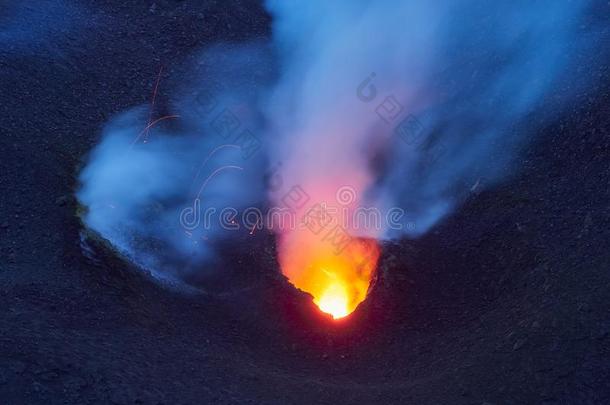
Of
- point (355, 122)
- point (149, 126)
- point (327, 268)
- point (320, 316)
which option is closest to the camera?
point (320, 316)

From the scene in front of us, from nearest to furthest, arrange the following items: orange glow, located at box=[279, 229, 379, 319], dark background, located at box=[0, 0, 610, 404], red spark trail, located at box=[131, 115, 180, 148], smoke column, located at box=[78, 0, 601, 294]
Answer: dark background, located at box=[0, 0, 610, 404] → smoke column, located at box=[78, 0, 601, 294] → orange glow, located at box=[279, 229, 379, 319] → red spark trail, located at box=[131, 115, 180, 148]

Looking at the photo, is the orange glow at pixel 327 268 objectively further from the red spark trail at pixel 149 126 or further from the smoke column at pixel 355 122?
the red spark trail at pixel 149 126

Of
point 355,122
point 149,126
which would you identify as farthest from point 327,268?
point 149,126

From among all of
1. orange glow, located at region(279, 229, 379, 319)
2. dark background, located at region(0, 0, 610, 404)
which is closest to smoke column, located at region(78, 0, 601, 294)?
orange glow, located at region(279, 229, 379, 319)

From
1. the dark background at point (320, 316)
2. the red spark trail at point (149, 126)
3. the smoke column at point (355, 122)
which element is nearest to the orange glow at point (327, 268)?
the smoke column at point (355, 122)

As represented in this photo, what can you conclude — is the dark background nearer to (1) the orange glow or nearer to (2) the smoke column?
(2) the smoke column

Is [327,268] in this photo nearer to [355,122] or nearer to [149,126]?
[355,122]
